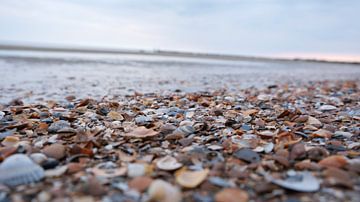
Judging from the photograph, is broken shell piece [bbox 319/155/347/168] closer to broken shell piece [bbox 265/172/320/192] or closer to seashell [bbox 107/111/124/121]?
broken shell piece [bbox 265/172/320/192]

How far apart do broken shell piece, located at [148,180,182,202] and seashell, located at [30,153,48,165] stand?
2.53 feet

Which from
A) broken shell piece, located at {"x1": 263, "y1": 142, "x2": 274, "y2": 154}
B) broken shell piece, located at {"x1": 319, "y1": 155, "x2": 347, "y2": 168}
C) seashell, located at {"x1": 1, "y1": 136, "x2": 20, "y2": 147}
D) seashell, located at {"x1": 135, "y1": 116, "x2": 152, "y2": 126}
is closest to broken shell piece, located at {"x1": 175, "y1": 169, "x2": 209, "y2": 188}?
broken shell piece, located at {"x1": 263, "y1": 142, "x2": 274, "y2": 154}

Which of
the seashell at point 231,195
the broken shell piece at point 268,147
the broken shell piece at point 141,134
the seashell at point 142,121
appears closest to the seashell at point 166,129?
the broken shell piece at point 141,134

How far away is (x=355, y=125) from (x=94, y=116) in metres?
2.90

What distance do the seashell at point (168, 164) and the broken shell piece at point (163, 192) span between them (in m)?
0.22

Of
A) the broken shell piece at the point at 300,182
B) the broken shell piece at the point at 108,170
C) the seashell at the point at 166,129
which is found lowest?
the broken shell piece at the point at 108,170

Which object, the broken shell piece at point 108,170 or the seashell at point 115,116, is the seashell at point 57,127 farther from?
the broken shell piece at point 108,170

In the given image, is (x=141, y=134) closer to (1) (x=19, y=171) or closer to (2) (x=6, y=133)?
(1) (x=19, y=171)

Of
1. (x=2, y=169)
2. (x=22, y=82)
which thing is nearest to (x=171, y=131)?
(x=2, y=169)

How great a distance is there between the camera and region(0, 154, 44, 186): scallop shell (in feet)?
4.58

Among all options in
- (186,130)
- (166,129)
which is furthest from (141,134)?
(186,130)

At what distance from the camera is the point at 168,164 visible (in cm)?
164

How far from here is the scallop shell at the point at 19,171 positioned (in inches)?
54.9

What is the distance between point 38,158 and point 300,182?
158cm
